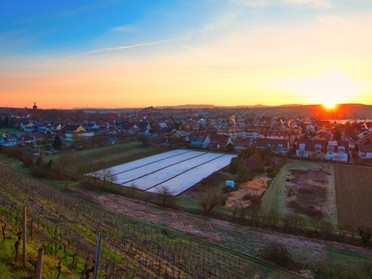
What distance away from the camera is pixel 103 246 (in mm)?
8531

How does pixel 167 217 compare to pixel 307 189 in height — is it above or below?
below

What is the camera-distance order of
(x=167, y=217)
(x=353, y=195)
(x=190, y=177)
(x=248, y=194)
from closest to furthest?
(x=167, y=217) → (x=248, y=194) → (x=353, y=195) → (x=190, y=177)

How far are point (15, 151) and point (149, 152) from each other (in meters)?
13.2

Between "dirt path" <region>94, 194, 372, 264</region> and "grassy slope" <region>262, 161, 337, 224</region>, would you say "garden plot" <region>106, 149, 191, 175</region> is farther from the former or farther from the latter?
"grassy slope" <region>262, 161, 337, 224</region>

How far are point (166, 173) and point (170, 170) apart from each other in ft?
3.53

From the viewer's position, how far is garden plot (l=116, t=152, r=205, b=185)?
71.2 feet

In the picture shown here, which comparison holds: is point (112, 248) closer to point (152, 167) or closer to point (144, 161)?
point (152, 167)

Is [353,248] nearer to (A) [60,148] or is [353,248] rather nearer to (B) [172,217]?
(B) [172,217]

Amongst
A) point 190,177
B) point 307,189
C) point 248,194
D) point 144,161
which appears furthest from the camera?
point 144,161

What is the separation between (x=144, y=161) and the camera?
27969mm

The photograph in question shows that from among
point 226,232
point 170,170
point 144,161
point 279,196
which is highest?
point 144,161

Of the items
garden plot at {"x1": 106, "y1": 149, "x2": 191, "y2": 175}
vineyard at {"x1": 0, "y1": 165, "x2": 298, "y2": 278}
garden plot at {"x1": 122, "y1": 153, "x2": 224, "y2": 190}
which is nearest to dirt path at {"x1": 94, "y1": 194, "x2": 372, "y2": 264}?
vineyard at {"x1": 0, "y1": 165, "x2": 298, "y2": 278}

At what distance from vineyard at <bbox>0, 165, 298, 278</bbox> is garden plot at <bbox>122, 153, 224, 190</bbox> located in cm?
660

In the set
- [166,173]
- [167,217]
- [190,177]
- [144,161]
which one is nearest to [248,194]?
[167,217]
